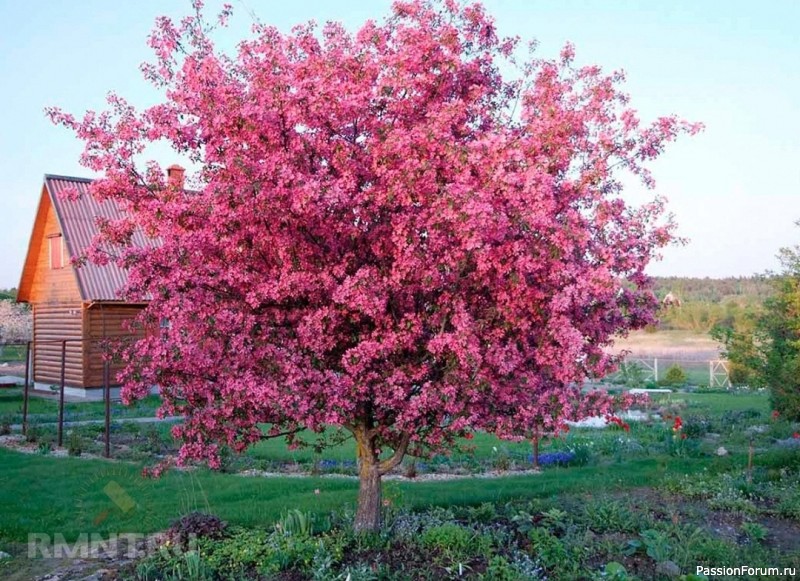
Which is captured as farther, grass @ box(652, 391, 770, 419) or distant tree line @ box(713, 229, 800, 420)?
grass @ box(652, 391, 770, 419)

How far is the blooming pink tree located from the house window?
55.0 feet

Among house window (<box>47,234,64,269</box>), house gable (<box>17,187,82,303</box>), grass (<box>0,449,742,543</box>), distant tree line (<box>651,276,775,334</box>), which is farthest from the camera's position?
distant tree line (<box>651,276,775,334</box>)

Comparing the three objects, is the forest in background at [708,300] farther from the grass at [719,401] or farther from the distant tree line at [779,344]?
the distant tree line at [779,344]

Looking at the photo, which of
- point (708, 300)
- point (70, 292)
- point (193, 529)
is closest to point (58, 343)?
point (70, 292)

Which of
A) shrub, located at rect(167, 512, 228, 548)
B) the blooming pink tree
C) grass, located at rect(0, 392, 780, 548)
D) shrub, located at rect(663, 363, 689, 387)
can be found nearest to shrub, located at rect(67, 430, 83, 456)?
grass, located at rect(0, 392, 780, 548)

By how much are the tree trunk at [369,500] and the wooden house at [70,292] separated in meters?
13.9

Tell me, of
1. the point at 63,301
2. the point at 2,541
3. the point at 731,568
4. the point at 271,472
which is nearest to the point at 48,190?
the point at 63,301

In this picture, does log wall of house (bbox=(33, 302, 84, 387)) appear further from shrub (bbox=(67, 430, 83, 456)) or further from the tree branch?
the tree branch

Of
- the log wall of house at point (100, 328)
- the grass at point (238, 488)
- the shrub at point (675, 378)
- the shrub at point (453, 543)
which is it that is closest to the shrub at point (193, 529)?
the grass at point (238, 488)

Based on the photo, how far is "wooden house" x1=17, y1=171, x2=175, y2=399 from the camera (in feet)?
62.5

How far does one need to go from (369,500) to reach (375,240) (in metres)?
2.11

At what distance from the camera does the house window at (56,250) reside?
20.5m

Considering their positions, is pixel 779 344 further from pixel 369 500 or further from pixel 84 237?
pixel 84 237

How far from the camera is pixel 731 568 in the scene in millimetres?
5191
